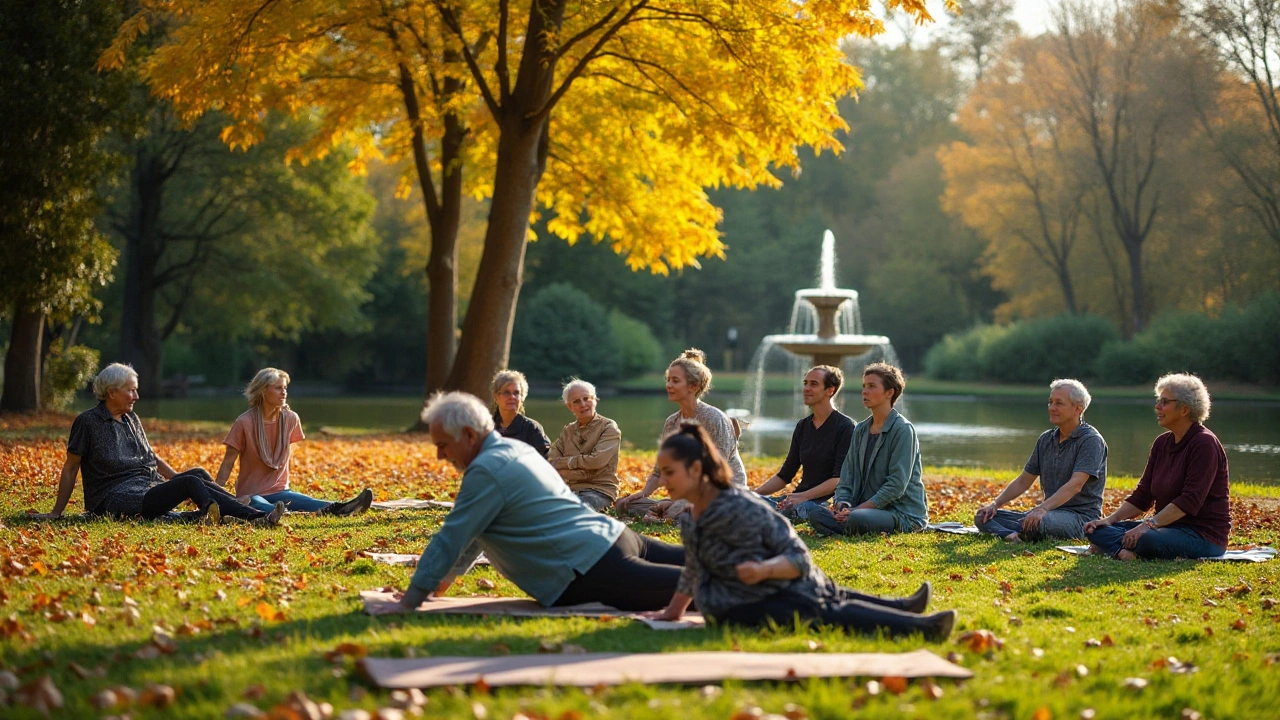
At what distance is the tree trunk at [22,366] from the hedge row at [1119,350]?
99.1ft

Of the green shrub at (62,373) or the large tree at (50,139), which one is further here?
the green shrub at (62,373)

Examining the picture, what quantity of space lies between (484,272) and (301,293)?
61.7 feet

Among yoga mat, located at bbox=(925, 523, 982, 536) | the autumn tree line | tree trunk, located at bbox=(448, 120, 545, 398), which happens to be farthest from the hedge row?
yoga mat, located at bbox=(925, 523, 982, 536)

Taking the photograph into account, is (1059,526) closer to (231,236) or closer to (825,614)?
(825,614)

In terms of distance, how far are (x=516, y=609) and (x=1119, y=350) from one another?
38.5 m

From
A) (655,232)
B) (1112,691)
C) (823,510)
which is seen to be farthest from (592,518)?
(655,232)

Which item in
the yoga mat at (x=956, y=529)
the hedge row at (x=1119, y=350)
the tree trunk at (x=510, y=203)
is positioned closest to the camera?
the yoga mat at (x=956, y=529)

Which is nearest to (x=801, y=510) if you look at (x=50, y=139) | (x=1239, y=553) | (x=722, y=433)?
(x=722, y=433)

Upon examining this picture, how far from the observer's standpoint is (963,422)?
28328mm

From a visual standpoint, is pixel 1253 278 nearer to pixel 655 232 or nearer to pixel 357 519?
pixel 655 232

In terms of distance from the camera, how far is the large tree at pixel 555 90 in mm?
14961

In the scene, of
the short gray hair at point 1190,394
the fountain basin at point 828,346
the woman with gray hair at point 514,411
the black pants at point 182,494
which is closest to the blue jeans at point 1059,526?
the short gray hair at point 1190,394

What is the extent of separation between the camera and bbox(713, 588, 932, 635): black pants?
513 centimetres

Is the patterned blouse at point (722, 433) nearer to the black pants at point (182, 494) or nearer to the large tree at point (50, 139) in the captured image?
the black pants at point (182, 494)
